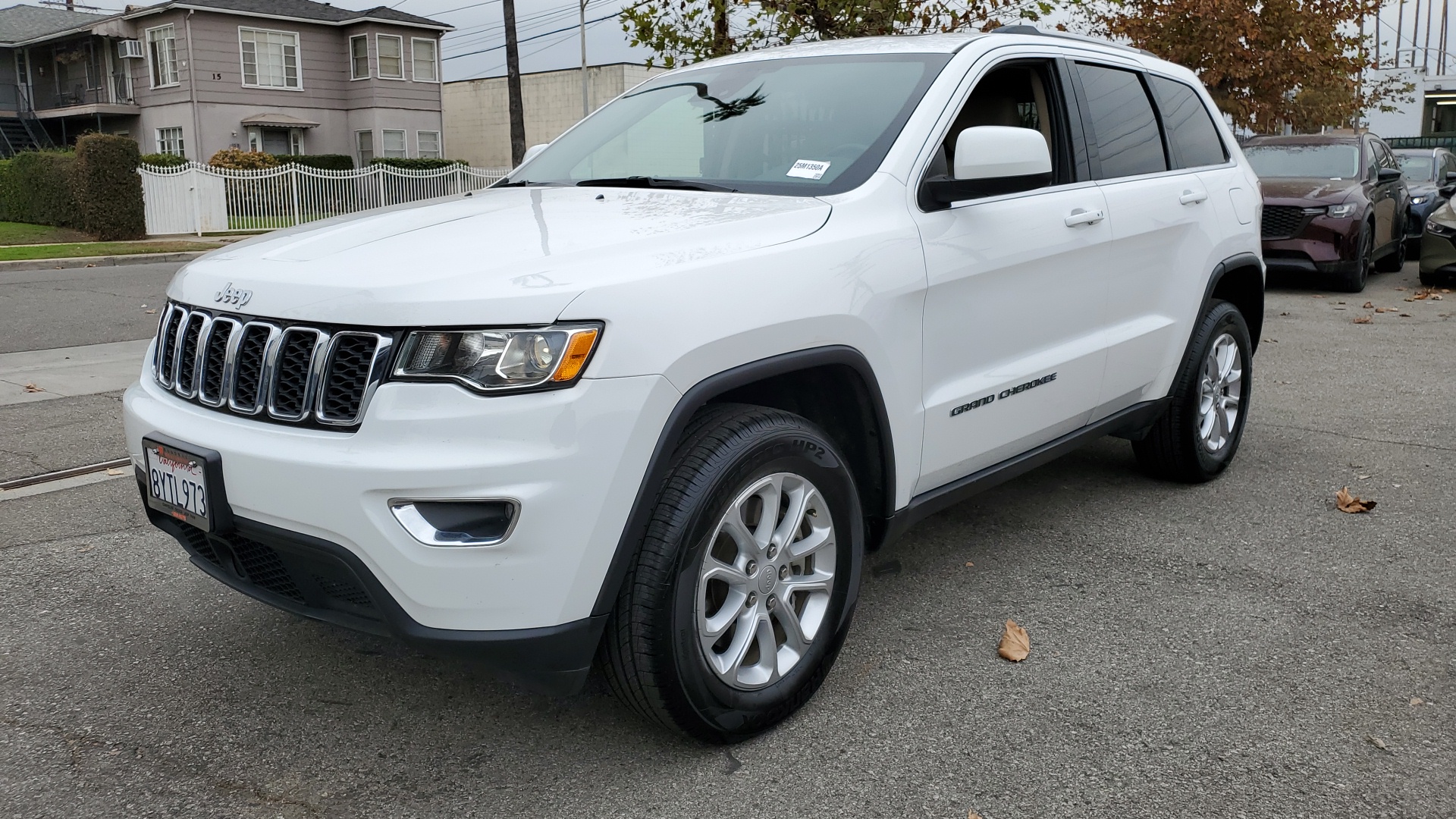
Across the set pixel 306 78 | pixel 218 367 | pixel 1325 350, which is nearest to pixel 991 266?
pixel 218 367

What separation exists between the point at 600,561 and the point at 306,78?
3965 cm

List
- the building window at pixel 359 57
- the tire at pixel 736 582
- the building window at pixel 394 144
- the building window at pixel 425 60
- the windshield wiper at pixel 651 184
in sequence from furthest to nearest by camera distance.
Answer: the building window at pixel 425 60, the building window at pixel 394 144, the building window at pixel 359 57, the windshield wiper at pixel 651 184, the tire at pixel 736 582

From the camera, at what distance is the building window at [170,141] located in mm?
36906

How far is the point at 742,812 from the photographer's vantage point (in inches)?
108

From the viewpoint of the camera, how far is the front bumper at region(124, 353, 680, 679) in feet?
8.14

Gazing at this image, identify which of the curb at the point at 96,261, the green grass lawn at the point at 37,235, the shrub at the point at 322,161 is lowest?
the curb at the point at 96,261

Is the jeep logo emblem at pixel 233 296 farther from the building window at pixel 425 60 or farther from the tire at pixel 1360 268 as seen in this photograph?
the building window at pixel 425 60

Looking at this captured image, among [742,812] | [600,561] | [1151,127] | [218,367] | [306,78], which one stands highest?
[306,78]

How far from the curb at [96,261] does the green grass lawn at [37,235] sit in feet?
10.9

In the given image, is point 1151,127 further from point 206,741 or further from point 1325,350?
point 1325,350

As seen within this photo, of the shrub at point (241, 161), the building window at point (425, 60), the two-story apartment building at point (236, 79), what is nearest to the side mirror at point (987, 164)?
the shrub at point (241, 161)

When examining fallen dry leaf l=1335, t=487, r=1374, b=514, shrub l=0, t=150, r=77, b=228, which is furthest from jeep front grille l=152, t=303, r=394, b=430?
shrub l=0, t=150, r=77, b=228

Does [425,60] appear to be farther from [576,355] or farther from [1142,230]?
[576,355]

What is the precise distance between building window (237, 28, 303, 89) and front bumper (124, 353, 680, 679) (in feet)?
126
